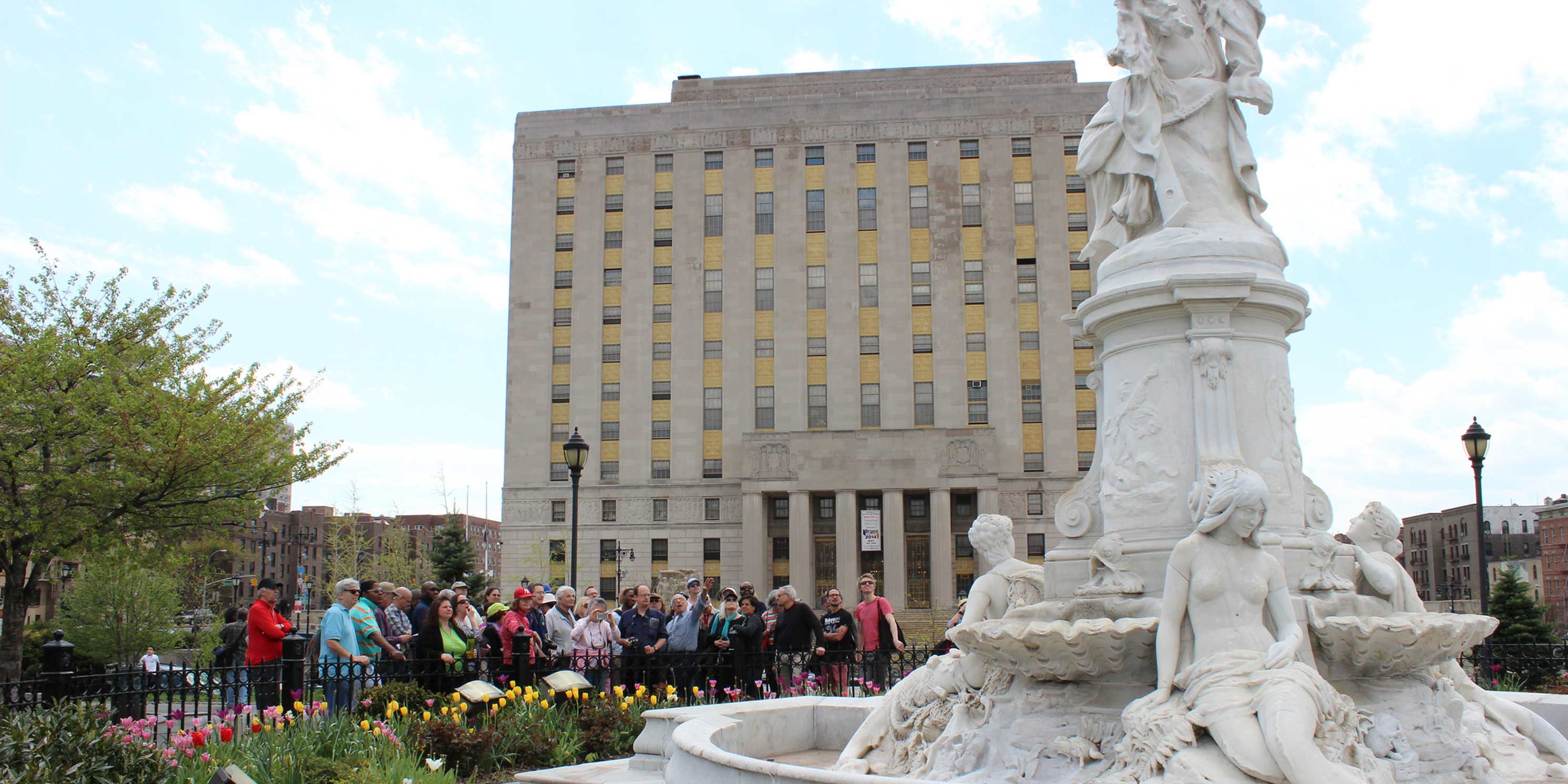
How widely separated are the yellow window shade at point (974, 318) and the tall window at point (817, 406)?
28.9ft

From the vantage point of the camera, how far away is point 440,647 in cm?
1323

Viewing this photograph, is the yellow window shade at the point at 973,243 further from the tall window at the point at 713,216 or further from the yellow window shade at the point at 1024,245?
the tall window at the point at 713,216

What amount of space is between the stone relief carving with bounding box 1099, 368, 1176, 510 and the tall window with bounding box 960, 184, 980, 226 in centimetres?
6117

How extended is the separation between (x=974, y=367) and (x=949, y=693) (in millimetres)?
59548

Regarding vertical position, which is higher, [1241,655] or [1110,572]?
[1110,572]

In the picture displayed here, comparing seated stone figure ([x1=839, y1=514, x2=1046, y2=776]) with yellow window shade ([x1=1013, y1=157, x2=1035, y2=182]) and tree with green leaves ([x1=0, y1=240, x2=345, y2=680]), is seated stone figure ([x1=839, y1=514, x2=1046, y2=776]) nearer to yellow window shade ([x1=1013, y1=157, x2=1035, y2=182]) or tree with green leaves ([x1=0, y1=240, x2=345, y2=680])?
tree with green leaves ([x1=0, y1=240, x2=345, y2=680])

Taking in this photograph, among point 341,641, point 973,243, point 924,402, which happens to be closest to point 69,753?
point 341,641

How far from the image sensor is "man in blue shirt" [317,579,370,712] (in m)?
11.7

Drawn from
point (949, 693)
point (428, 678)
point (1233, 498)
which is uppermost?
point (1233, 498)

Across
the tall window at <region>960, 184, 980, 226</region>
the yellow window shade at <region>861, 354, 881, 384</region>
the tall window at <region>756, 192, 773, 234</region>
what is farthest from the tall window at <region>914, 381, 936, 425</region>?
the tall window at <region>756, 192, 773, 234</region>

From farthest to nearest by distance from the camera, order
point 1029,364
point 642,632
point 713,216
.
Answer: point 713,216 < point 1029,364 < point 642,632

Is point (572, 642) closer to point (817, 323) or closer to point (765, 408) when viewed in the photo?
point (765, 408)

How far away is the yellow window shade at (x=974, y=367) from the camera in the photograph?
220 ft

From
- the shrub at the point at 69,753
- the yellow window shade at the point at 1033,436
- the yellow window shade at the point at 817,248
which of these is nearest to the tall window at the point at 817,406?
the yellow window shade at the point at 817,248
